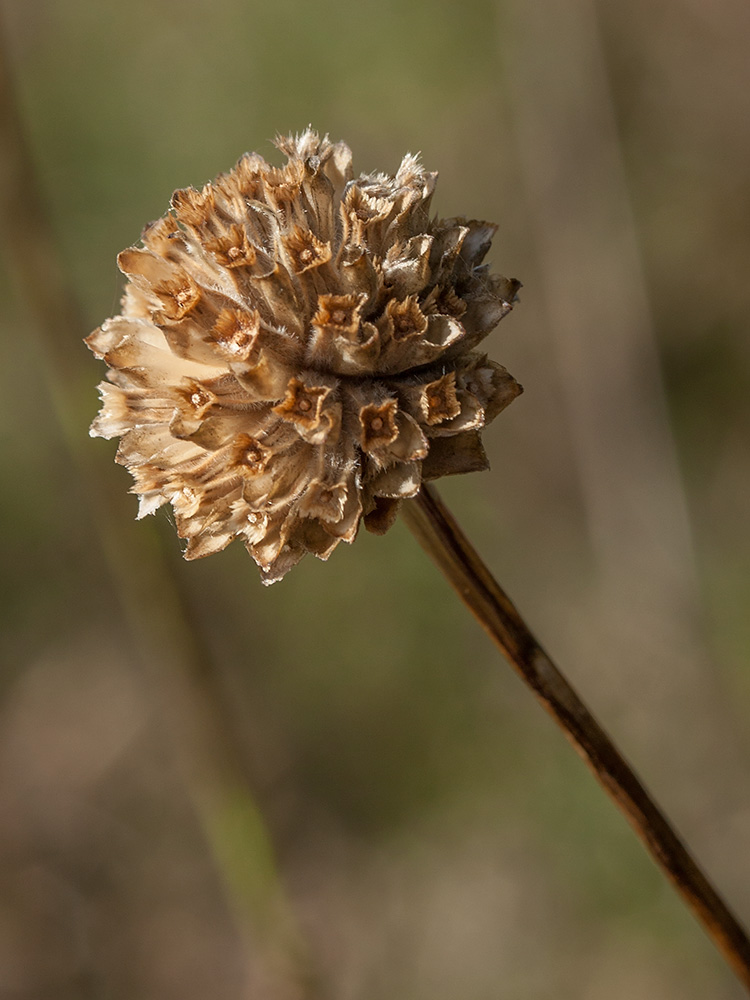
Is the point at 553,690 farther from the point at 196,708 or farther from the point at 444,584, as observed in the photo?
the point at 444,584

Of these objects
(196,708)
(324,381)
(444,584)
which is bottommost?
(444,584)

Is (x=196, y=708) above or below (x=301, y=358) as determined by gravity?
below

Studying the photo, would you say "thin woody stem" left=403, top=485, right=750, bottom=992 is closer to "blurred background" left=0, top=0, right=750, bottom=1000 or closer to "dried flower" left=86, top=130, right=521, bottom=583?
"dried flower" left=86, top=130, right=521, bottom=583

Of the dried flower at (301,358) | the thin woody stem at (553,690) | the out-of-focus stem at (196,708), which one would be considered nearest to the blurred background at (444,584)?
the out-of-focus stem at (196,708)

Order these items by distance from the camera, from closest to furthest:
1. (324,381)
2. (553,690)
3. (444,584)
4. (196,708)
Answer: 1. (553,690)
2. (324,381)
3. (196,708)
4. (444,584)

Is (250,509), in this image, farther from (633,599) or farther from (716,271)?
(716,271)

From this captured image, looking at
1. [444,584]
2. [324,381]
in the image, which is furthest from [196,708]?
[444,584]

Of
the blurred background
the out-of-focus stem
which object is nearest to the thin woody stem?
the out-of-focus stem
